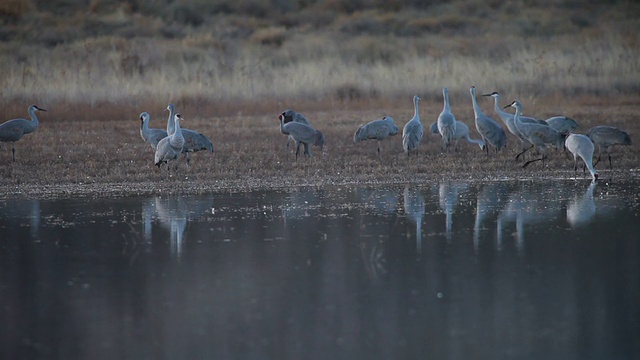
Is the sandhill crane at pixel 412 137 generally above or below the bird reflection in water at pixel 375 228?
above

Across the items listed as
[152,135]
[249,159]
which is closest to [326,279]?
[249,159]

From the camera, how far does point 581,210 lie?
1091cm

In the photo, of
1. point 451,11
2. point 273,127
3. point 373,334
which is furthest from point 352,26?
point 373,334

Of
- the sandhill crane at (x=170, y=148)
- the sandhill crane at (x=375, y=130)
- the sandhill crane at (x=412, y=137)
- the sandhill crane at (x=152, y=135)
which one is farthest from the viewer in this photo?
the sandhill crane at (x=375, y=130)

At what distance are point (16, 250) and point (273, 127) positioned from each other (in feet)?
37.2

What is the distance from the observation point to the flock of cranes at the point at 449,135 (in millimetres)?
14633

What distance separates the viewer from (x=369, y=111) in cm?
2288

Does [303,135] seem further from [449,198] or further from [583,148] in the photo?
[449,198]

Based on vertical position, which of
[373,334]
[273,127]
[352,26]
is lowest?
[373,334]

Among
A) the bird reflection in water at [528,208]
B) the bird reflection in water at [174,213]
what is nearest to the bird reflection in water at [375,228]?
the bird reflection in water at [528,208]

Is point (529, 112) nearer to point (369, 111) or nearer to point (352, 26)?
point (369, 111)

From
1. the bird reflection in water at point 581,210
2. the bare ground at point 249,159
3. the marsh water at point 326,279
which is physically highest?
the bare ground at point 249,159

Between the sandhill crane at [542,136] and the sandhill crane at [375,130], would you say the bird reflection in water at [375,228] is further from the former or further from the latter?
the sandhill crane at [375,130]

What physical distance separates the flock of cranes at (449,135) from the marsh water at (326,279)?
269 cm
